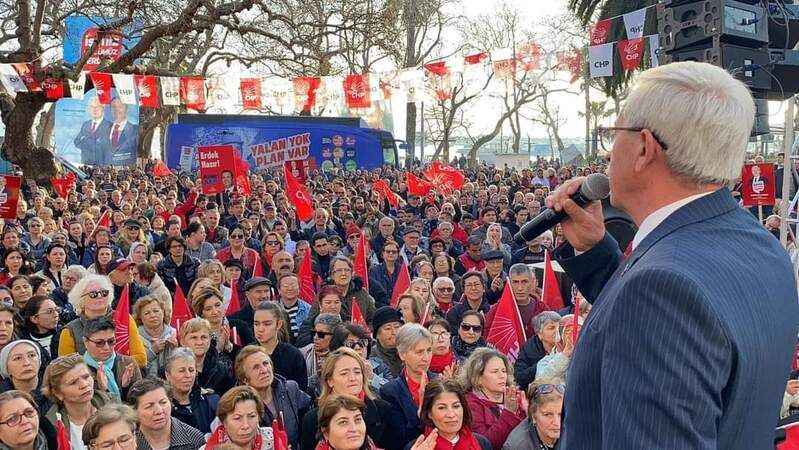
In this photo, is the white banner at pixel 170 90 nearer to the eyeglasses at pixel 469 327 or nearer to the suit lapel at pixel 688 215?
the eyeglasses at pixel 469 327

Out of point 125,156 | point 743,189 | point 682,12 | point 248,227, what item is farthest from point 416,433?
point 125,156

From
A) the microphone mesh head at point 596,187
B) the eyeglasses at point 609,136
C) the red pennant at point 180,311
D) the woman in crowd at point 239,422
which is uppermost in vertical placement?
the eyeglasses at point 609,136

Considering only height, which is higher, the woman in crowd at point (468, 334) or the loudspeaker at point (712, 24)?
the loudspeaker at point (712, 24)

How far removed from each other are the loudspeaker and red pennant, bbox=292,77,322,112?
53.6 ft

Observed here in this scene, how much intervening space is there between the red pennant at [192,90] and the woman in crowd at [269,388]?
60.3 ft

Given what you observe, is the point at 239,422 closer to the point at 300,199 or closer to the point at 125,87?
the point at 300,199

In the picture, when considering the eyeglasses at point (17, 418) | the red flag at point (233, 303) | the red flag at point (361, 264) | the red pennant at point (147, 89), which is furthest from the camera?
the red pennant at point (147, 89)

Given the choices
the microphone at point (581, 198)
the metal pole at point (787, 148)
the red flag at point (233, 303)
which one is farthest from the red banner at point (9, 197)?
the microphone at point (581, 198)

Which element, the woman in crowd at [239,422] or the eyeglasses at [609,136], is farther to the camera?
the woman in crowd at [239,422]

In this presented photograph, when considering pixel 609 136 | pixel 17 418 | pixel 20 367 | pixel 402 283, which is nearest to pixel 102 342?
pixel 20 367

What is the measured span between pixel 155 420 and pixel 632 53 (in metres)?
13.6

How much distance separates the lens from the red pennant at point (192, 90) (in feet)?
74.4

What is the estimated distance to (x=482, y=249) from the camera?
10.4 m

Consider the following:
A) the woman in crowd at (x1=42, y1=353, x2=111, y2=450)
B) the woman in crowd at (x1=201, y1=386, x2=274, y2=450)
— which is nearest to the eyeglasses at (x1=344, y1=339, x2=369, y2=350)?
the woman in crowd at (x1=201, y1=386, x2=274, y2=450)
